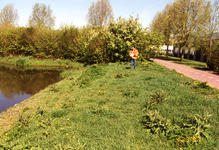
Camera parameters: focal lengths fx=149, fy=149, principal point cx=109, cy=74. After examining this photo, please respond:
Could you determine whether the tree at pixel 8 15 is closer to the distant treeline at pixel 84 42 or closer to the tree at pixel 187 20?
the distant treeline at pixel 84 42

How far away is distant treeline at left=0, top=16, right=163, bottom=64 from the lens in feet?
49.9

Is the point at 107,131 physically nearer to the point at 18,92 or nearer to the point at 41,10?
the point at 18,92

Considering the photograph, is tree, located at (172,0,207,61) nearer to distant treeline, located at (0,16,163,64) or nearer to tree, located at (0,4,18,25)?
distant treeline, located at (0,16,163,64)

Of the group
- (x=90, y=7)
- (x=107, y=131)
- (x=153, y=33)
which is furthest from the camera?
(x=90, y=7)

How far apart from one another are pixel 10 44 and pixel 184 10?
26925mm

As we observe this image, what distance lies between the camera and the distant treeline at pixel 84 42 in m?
15.2

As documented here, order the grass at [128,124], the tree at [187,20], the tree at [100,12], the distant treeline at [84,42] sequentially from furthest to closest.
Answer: the tree at [100,12], the tree at [187,20], the distant treeline at [84,42], the grass at [128,124]

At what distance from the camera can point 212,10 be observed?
16.8 metres

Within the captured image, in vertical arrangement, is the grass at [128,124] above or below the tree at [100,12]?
below

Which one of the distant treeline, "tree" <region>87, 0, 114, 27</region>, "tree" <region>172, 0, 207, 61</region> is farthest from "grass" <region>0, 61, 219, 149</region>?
"tree" <region>87, 0, 114, 27</region>

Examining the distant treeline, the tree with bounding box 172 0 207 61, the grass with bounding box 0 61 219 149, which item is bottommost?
the grass with bounding box 0 61 219 149

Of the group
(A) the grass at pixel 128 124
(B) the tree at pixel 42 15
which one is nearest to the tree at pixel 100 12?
(B) the tree at pixel 42 15

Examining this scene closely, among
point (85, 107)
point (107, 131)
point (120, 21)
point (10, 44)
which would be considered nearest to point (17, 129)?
point (85, 107)

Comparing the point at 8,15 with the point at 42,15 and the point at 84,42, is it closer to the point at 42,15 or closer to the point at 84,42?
the point at 42,15
